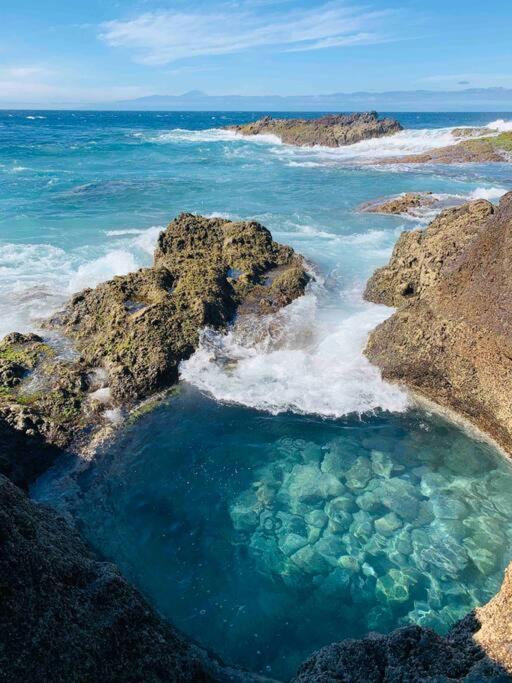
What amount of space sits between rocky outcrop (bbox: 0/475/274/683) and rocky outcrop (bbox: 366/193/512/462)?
6.83 m

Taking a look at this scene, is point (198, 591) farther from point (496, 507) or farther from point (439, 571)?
point (496, 507)

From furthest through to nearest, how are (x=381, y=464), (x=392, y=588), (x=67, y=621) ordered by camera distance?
(x=381, y=464) < (x=392, y=588) < (x=67, y=621)

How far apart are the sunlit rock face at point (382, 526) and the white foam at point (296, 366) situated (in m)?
1.28

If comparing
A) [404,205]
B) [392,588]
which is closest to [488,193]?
[404,205]

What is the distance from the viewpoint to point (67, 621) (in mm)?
3719

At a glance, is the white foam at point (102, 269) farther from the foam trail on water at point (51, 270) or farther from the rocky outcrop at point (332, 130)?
the rocky outcrop at point (332, 130)

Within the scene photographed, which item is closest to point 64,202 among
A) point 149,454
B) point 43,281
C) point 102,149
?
point 43,281

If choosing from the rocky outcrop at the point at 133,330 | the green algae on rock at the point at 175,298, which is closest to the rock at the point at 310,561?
the rocky outcrop at the point at 133,330

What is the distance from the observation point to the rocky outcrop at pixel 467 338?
903cm

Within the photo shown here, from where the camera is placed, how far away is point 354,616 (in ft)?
20.2

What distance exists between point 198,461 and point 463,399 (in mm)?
5142

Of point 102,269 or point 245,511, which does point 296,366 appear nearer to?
point 245,511

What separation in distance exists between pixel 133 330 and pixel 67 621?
8244 millimetres

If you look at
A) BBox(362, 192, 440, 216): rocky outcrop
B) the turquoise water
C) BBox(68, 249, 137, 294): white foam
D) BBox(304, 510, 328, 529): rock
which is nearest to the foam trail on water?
BBox(68, 249, 137, 294): white foam
